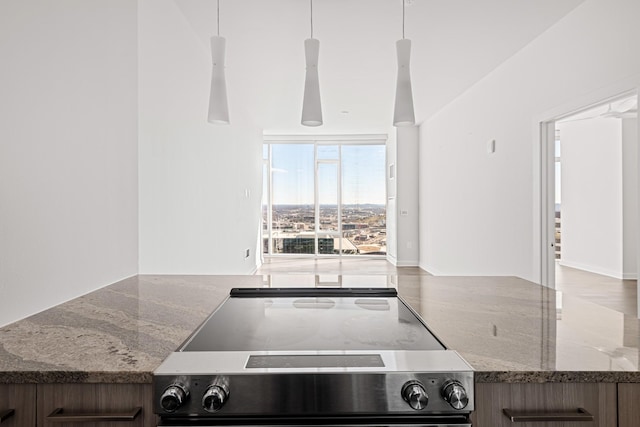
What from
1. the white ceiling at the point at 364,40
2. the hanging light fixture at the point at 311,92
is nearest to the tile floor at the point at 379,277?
the hanging light fixture at the point at 311,92

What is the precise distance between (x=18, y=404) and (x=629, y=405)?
4.22 ft

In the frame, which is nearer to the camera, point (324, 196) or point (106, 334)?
point (106, 334)

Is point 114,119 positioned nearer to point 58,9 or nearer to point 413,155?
point 58,9

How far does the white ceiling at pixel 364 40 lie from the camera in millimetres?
3008

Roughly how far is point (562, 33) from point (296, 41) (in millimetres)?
2068

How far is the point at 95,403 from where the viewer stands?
90 cm

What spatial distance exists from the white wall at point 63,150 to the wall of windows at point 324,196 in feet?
22.5

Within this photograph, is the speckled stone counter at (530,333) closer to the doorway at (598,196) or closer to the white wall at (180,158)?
the white wall at (180,158)

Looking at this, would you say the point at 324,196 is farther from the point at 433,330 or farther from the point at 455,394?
the point at 455,394

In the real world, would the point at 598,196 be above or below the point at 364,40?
below

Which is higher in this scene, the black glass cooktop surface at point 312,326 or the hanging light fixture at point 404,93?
the hanging light fixture at point 404,93

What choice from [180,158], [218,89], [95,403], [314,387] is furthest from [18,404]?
[180,158]

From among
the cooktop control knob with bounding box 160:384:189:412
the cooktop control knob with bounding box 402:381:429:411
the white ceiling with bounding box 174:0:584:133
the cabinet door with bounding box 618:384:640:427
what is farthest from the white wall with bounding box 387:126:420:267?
the cooktop control knob with bounding box 160:384:189:412

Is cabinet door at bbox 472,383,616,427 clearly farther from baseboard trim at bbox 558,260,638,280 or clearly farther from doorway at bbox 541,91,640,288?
baseboard trim at bbox 558,260,638,280
